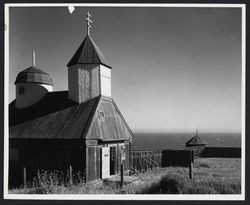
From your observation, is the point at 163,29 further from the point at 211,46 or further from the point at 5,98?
the point at 5,98

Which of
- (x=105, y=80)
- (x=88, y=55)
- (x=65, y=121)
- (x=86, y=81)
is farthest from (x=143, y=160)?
(x=88, y=55)

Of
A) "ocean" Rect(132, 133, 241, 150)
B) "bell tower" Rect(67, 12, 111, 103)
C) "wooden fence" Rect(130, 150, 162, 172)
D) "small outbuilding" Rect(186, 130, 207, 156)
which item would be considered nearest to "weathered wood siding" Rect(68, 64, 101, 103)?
"bell tower" Rect(67, 12, 111, 103)

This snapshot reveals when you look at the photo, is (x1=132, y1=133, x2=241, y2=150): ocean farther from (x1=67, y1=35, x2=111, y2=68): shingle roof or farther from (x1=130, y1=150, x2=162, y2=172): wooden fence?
(x1=67, y1=35, x2=111, y2=68): shingle roof

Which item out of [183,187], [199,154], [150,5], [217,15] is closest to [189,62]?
[217,15]

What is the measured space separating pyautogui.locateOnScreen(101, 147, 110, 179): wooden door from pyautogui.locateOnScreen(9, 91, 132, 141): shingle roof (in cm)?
70

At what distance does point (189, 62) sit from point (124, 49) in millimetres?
3043

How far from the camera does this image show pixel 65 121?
52.9 ft

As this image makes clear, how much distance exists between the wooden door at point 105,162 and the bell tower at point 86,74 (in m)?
2.86

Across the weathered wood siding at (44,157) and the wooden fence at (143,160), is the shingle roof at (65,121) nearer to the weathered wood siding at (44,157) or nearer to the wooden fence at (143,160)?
the weathered wood siding at (44,157)

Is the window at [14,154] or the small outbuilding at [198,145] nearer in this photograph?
the window at [14,154]

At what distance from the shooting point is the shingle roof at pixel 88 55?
16766 mm

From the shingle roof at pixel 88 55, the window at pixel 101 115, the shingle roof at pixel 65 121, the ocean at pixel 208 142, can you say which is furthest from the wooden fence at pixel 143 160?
the shingle roof at pixel 88 55

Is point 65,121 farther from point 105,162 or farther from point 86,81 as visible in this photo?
point 105,162

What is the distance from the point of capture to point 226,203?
11.9 meters
